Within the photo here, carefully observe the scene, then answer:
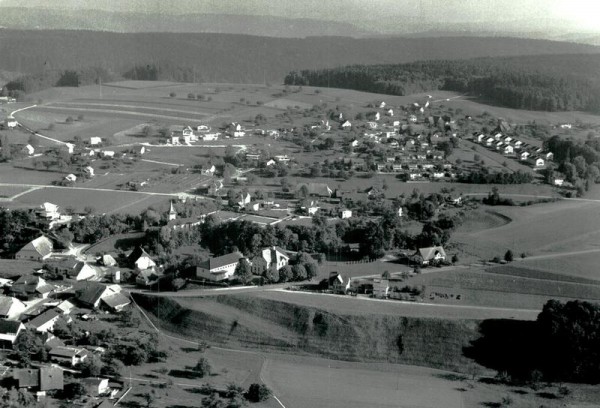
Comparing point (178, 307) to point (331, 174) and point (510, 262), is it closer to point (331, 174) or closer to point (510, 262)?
point (510, 262)

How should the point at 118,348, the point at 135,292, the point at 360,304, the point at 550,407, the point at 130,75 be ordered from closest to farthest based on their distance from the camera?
the point at 550,407 < the point at 118,348 < the point at 360,304 < the point at 135,292 < the point at 130,75

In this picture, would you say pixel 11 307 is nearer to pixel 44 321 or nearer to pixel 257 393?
pixel 44 321

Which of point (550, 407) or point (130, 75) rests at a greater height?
point (130, 75)

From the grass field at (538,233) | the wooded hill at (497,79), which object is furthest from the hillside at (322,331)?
the wooded hill at (497,79)

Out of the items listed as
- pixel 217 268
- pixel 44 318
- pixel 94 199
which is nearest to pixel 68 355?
pixel 44 318

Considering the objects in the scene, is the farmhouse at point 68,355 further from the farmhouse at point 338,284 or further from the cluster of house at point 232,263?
the farmhouse at point 338,284

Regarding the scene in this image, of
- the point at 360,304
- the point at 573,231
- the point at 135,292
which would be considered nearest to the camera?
the point at 360,304

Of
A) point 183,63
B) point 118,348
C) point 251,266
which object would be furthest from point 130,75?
point 118,348

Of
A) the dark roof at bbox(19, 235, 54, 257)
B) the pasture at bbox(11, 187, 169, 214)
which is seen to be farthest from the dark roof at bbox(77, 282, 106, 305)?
the pasture at bbox(11, 187, 169, 214)

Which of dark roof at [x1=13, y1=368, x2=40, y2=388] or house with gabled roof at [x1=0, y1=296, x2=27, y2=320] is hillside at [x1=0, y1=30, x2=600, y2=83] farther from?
dark roof at [x1=13, y1=368, x2=40, y2=388]
